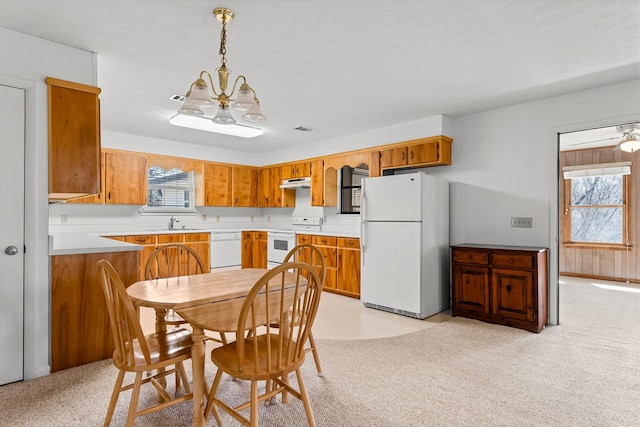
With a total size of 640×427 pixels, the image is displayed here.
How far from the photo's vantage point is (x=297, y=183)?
20.1ft

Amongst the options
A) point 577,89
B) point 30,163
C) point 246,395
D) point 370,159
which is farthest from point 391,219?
point 30,163

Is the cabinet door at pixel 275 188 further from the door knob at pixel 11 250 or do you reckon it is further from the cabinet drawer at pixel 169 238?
the door knob at pixel 11 250

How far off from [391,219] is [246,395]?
254 cm

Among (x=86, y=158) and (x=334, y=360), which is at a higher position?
(x=86, y=158)

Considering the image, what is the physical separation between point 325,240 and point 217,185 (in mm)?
2389

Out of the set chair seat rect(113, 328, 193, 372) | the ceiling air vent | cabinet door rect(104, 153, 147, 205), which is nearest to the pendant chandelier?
chair seat rect(113, 328, 193, 372)

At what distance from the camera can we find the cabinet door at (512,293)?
349cm

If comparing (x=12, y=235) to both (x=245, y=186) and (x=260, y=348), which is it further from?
(x=245, y=186)

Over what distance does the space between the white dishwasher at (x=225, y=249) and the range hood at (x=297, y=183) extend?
121 cm

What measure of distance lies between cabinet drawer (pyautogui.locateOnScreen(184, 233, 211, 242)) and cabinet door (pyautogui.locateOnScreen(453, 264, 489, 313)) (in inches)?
152

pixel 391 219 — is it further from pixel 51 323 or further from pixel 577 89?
pixel 51 323

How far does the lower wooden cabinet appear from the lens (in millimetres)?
4898

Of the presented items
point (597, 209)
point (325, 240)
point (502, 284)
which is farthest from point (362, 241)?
point (597, 209)

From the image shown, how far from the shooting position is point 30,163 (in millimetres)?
2504
